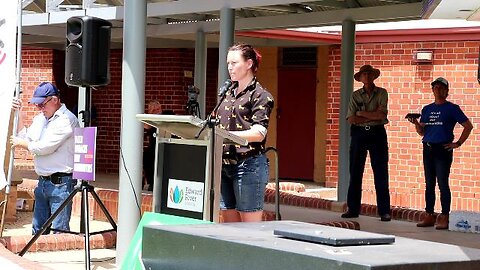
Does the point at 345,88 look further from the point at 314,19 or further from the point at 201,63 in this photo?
the point at 201,63

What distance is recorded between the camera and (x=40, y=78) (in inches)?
739

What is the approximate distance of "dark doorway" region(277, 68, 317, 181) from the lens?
17.1 meters

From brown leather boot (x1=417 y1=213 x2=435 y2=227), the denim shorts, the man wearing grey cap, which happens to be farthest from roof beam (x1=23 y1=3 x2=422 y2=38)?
the denim shorts

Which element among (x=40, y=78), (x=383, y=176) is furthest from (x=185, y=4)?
(x=40, y=78)

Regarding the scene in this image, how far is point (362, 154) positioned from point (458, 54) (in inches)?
166

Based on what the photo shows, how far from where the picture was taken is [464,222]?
412 inches

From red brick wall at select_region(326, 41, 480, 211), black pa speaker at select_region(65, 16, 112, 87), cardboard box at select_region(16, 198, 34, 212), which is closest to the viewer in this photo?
black pa speaker at select_region(65, 16, 112, 87)

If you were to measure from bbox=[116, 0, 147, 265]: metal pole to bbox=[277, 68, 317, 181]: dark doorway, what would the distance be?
9.63 m

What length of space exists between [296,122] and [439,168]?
23.4 feet

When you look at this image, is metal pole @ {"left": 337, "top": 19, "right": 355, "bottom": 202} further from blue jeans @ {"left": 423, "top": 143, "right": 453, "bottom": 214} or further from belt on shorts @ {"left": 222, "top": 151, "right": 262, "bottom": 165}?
belt on shorts @ {"left": 222, "top": 151, "right": 262, "bottom": 165}

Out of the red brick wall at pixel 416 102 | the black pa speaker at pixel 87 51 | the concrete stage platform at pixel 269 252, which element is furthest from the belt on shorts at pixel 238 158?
the red brick wall at pixel 416 102

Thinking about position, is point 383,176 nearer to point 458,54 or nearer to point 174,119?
point 458,54

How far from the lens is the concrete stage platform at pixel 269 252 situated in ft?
6.86

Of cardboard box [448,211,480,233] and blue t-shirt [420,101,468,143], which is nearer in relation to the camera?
blue t-shirt [420,101,468,143]
